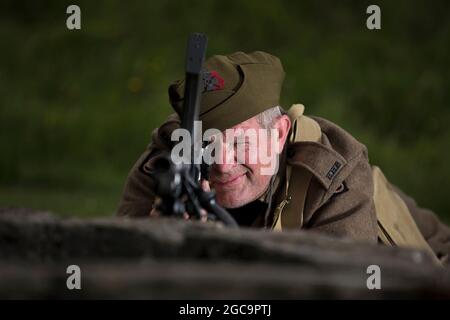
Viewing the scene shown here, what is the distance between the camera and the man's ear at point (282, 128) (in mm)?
2441

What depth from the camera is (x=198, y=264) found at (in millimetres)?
1147

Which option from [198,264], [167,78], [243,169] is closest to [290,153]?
[243,169]

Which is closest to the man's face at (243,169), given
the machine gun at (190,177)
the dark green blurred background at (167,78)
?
the machine gun at (190,177)

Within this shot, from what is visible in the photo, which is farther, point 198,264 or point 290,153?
point 290,153

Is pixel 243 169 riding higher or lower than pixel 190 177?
higher

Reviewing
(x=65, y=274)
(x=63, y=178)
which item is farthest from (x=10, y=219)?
(x=63, y=178)

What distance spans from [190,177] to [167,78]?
4520 mm

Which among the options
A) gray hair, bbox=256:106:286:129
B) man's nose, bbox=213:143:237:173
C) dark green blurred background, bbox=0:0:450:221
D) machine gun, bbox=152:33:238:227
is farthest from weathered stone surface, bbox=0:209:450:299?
dark green blurred background, bbox=0:0:450:221

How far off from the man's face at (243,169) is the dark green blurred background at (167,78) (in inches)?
121

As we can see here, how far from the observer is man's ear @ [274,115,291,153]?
8.01 ft

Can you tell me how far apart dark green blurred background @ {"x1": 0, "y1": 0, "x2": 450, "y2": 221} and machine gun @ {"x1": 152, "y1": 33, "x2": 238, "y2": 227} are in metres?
3.60

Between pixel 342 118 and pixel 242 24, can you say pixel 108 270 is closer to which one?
pixel 342 118

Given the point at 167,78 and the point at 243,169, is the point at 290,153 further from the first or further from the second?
the point at 167,78

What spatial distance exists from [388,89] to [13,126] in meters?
2.45
